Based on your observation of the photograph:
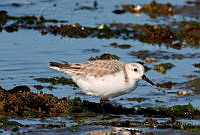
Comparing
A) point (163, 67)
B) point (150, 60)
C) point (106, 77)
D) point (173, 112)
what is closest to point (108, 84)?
point (106, 77)

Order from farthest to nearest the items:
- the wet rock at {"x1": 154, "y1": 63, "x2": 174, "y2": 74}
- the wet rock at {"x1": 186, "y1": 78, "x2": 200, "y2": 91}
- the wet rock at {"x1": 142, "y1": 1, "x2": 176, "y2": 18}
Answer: the wet rock at {"x1": 142, "y1": 1, "x2": 176, "y2": 18} < the wet rock at {"x1": 154, "y1": 63, "x2": 174, "y2": 74} < the wet rock at {"x1": 186, "y1": 78, "x2": 200, "y2": 91}

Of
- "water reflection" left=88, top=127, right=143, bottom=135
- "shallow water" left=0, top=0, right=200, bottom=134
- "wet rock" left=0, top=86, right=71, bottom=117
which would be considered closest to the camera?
"water reflection" left=88, top=127, right=143, bottom=135

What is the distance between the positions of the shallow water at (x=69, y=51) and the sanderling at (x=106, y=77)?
3.79 feet

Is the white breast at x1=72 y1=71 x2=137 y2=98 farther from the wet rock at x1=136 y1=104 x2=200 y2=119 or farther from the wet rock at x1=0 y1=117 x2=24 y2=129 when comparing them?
the wet rock at x1=0 y1=117 x2=24 y2=129

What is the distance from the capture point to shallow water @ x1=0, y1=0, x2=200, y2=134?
10883 millimetres

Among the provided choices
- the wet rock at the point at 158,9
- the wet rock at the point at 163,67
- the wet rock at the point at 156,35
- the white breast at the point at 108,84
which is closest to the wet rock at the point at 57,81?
the white breast at the point at 108,84

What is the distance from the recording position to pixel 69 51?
13523 millimetres

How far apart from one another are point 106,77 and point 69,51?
457 centimetres

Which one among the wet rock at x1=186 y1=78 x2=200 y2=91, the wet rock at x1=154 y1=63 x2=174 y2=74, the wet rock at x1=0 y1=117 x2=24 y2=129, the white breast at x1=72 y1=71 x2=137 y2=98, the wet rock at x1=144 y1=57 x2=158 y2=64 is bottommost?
the wet rock at x1=0 y1=117 x2=24 y2=129

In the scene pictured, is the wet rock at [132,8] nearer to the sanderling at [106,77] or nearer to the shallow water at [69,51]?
the shallow water at [69,51]

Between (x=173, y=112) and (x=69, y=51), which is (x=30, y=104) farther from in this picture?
(x=69, y=51)

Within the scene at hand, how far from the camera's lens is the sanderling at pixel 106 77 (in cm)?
905

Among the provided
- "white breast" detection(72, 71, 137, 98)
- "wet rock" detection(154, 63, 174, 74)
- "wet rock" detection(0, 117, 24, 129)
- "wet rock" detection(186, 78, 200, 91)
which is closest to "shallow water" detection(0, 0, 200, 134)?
"wet rock" detection(154, 63, 174, 74)

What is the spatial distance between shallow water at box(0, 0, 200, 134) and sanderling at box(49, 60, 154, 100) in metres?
1.16
